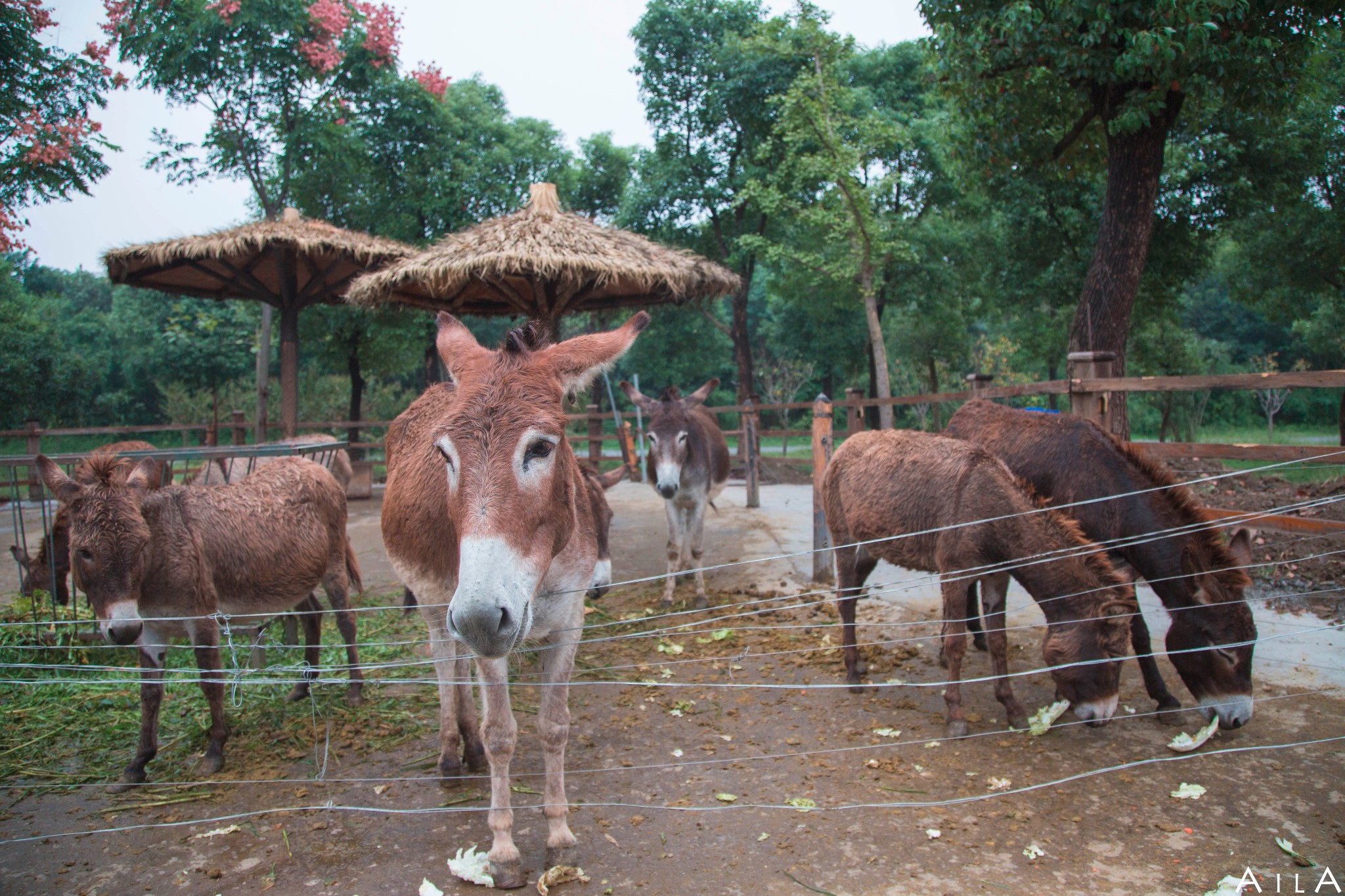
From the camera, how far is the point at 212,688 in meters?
3.78

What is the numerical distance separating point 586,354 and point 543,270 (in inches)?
194

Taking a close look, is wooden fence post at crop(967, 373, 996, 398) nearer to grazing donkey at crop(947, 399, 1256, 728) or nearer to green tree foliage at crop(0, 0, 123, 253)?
grazing donkey at crop(947, 399, 1256, 728)

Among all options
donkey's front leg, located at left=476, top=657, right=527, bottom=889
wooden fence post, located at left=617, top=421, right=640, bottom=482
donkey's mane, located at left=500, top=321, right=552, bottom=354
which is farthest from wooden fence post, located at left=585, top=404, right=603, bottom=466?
donkey's front leg, located at left=476, top=657, right=527, bottom=889

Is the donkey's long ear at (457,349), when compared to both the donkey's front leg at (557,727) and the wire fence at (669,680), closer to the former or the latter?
the wire fence at (669,680)

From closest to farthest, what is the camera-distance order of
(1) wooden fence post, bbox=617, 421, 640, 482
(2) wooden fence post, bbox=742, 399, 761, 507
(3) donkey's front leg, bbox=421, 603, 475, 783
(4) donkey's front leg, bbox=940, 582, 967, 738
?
(3) donkey's front leg, bbox=421, 603, 475, 783 → (4) donkey's front leg, bbox=940, 582, 967, 738 → (2) wooden fence post, bbox=742, 399, 761, 507 → (1) wooden fence post, bbox=617, 421, 640, 482

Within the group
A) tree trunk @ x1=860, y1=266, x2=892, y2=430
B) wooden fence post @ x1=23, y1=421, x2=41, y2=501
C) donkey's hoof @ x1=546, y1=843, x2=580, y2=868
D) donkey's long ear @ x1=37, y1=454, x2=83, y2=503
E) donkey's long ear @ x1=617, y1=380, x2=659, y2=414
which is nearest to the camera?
donkey's hoof @ x1=546, y1=843, x2=580, y2=868

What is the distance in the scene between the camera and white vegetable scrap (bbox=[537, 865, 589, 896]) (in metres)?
2.74

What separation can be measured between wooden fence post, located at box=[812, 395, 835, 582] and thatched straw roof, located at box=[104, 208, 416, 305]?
648 centimetres

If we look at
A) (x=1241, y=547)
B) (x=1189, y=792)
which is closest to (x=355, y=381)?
(x=1241, y=547)

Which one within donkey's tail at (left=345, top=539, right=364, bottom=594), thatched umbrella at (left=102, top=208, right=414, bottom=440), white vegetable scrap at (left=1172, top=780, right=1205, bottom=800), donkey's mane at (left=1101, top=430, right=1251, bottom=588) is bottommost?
white vegetable scrap at (left=1172, top=780, right=1205, bottom=800)

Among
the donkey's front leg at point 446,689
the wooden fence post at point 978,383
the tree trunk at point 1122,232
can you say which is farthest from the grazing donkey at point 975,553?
the tree trunk at point 1122,232

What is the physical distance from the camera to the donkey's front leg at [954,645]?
13.0 feet

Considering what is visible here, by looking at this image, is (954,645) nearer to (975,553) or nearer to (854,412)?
(975,553)

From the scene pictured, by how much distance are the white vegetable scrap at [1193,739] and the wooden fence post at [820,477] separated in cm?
299
